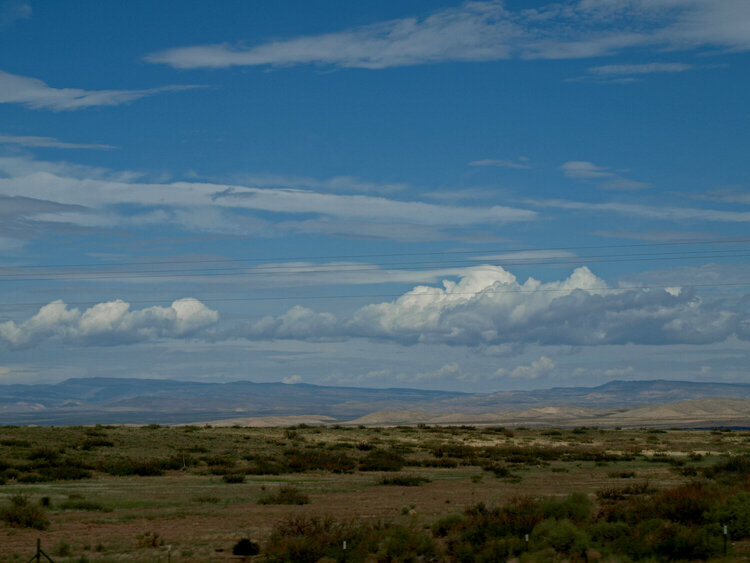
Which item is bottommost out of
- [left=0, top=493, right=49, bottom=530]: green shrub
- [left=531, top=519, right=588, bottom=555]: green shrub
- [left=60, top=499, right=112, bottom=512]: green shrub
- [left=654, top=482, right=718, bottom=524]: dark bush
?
[left=60, top=499, right=112, bottom=512]: green shrub

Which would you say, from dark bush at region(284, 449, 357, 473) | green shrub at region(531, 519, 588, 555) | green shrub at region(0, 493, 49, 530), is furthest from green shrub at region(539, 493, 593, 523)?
dark bush at region(284, 449, 357, 473)

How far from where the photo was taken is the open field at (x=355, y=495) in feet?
76.6

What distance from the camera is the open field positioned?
2334 cm

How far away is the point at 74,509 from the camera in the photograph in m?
33.5

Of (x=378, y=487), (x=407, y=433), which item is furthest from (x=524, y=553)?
(x=407, y=433)

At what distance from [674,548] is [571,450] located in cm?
5522

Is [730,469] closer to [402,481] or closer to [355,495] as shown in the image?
[402,481]

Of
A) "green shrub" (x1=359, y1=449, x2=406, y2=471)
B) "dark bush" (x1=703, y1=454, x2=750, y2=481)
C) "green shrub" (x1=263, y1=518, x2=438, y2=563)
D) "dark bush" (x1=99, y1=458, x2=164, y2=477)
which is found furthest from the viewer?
"green shrub" (x1=359, y1=449, x2=406, y2=471)

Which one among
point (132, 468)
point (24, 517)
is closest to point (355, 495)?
point (24, 517)

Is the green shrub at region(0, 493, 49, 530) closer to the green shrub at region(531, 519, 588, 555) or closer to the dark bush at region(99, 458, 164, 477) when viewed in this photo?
the green shrub at region(531, 519, 588, 555)

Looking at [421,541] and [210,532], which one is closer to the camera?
[421,541]

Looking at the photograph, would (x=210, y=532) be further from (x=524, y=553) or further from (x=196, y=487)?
(x=196, y=487)

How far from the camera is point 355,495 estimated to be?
40375 mm

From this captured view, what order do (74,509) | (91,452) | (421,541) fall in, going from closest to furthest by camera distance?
(421,541), (74,509), (91,452)
